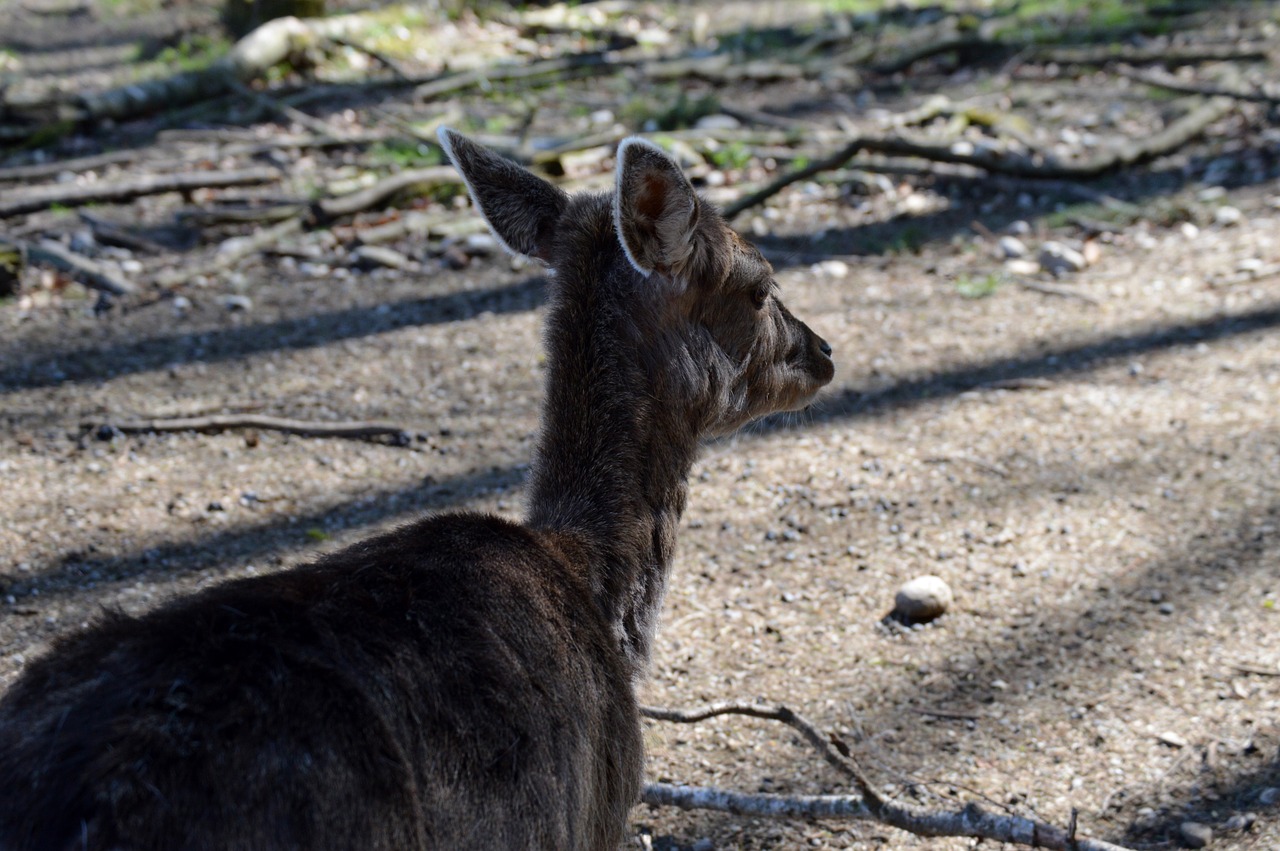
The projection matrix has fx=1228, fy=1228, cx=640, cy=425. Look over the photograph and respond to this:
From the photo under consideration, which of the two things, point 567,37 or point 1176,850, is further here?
point 567,37

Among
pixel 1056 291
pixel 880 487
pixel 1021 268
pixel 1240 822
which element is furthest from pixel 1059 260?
pixel 1240 822

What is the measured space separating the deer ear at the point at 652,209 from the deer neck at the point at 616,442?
18cm

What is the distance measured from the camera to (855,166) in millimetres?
8883

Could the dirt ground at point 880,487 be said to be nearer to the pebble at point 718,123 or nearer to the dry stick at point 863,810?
the dry stick at point 863,810

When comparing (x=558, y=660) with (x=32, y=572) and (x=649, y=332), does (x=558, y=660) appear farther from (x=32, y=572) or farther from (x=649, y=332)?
(x=32, y=572)

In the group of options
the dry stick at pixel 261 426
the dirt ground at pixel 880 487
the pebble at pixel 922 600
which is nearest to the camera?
the dirt ground at pixel 880 487

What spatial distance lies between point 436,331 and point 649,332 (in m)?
4.08

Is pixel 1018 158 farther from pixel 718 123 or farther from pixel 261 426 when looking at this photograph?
pixel 261 426

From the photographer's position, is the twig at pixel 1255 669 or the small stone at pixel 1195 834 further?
the twig at pixel 1255 669

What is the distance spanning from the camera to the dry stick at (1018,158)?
8.61 meters

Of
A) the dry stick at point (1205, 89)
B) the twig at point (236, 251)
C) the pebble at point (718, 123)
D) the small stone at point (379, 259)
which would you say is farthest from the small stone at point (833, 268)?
the dry stick at point (1205, 89)

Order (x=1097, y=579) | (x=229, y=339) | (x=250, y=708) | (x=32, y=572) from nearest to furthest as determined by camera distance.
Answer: (x=250, y=708) < (x=32, y=572) < (x=1097, y=579) < (x=229, y=339)

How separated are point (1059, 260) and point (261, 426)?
203 inches

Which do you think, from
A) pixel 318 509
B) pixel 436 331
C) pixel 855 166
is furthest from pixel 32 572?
pixel 855 166
